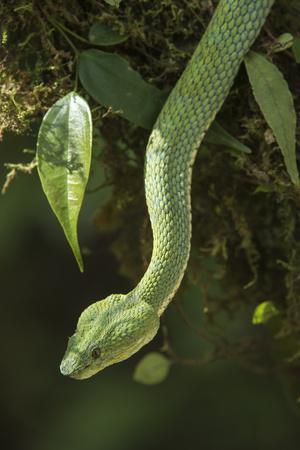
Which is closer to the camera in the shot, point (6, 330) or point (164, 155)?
point (164, 155)

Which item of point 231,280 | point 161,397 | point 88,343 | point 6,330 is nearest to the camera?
point 88,343

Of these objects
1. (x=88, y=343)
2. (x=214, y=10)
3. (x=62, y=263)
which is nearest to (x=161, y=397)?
(x=62, y=263)

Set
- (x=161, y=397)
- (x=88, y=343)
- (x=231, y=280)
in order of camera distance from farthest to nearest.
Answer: (x=161, y=397) → (x=231, y=280) → (x=88, y=343)

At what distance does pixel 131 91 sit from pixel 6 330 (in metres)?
2.04

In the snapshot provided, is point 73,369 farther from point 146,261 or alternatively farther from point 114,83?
point 114,83

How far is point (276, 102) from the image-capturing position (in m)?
1.61

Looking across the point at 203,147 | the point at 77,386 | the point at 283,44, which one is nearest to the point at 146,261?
the point at 203,147

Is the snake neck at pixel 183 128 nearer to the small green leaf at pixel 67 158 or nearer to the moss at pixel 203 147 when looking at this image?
the moss at pixel 203 147

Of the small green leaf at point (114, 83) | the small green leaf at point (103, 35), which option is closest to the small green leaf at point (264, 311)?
the small green leaf at point (114, 83)

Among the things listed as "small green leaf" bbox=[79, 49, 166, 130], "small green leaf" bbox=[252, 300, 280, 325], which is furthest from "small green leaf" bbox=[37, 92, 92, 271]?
"small green leaf" bbox=[252, 300, 280, 325]

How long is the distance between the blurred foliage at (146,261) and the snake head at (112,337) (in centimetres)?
29

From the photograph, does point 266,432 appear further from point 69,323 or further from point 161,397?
point 69,323

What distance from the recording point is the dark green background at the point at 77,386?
10.5 ft

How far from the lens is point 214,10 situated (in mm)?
1724
